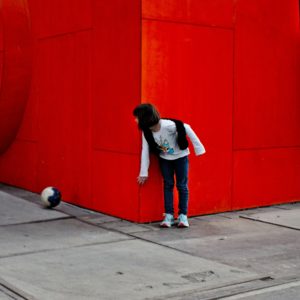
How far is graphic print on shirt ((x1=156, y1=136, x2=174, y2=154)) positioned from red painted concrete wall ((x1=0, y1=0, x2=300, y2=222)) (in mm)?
318

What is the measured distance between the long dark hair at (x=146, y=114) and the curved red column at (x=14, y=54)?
3208mm

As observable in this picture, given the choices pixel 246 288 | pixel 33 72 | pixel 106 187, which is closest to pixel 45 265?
pixel 246 288

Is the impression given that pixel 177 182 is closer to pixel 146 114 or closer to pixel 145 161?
pixel 145 161

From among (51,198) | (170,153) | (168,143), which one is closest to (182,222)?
(170,153)

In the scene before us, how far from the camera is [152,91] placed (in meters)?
7.36

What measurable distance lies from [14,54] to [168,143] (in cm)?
348

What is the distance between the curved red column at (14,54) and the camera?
30.8ft

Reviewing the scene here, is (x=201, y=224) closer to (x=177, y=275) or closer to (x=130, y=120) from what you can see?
(x=130, y=120)

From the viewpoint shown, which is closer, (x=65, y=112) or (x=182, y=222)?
(x=182, y=222)

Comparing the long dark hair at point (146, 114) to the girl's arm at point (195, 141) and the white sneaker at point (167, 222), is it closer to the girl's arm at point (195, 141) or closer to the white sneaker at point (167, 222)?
the girl's arm at point (195, 141)

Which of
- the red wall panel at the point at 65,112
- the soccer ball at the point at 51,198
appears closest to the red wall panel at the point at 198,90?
the red wall panel at the point at 65,112

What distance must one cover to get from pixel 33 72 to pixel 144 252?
4.35 metres

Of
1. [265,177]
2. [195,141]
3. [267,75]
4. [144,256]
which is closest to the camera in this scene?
[144,256]

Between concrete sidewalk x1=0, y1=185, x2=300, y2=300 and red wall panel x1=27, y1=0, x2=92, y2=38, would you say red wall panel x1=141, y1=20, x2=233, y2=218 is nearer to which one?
concrete sidewalk x1=0, y1=185, x2=300, y2=300
